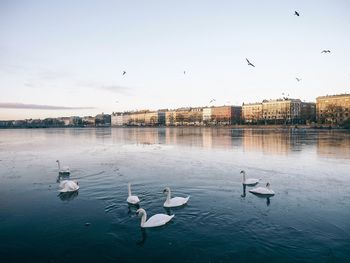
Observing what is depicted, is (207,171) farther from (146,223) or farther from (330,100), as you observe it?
(330,100)

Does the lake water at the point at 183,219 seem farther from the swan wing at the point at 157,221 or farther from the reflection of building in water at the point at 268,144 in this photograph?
the reflection of building in water at the point at 268,144

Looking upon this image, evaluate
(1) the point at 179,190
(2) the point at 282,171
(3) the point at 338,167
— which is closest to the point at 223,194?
(1) the point at 179,190

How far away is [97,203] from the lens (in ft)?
45.6

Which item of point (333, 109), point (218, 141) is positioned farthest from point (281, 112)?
point (218, 141)

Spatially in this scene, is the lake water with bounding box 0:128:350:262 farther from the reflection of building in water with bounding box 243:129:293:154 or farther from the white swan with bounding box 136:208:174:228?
the reflection of building in water with bounding box 243:129:293:154

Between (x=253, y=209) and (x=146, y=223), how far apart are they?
443 centimetres

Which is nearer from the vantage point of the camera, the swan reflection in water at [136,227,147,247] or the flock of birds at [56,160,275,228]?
the swan reflection in water at [136,227,147,247]

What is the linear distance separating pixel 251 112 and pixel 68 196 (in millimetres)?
163562

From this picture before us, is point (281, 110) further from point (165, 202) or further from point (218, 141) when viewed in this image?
point (165, 202)

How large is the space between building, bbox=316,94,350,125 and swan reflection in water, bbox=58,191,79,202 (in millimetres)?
111257

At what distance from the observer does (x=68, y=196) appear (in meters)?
15.2

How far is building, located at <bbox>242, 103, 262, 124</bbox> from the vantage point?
166575 millimetres

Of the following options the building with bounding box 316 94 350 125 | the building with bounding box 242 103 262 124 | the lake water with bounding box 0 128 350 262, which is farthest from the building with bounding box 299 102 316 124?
the lake water with bounding box 0 128 350 262

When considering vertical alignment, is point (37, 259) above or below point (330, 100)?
below
